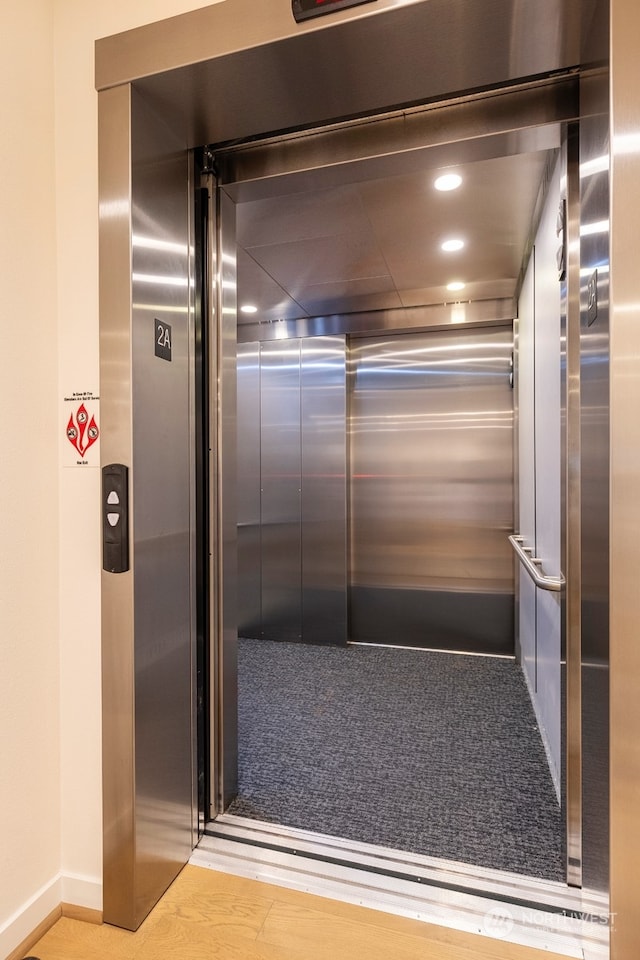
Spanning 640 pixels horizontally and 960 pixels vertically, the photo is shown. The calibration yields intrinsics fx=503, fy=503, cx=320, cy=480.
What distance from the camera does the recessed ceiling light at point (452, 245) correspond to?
2777 mm

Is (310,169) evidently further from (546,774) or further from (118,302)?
(546,774)

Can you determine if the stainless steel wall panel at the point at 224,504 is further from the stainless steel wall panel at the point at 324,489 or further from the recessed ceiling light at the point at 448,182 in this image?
the stainless steel wall panel at the point at 324,489

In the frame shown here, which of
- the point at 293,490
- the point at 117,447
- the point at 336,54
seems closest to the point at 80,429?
the point at 117,447

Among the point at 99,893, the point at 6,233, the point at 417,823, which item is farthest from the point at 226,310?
the point at 417,823

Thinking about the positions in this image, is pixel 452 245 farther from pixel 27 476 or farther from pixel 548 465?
pixel 27 476

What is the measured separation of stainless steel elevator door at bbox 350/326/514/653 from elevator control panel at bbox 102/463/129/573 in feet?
9.42

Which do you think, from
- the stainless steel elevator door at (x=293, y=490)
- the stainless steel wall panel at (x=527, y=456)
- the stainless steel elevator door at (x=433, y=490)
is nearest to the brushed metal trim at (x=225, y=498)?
the stainless steel wall panel at (x=527, y=456)

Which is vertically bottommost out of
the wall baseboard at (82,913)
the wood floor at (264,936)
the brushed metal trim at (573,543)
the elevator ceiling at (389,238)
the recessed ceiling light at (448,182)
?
the wall baseboard at (82,913)

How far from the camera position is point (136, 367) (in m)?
1.44

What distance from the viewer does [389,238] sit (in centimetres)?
272

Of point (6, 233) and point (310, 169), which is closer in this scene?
point (6, 233)

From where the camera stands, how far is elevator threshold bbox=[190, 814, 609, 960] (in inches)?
54.2

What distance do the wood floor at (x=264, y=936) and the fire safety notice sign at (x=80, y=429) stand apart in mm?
1325

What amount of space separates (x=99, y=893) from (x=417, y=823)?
3.57 feet
